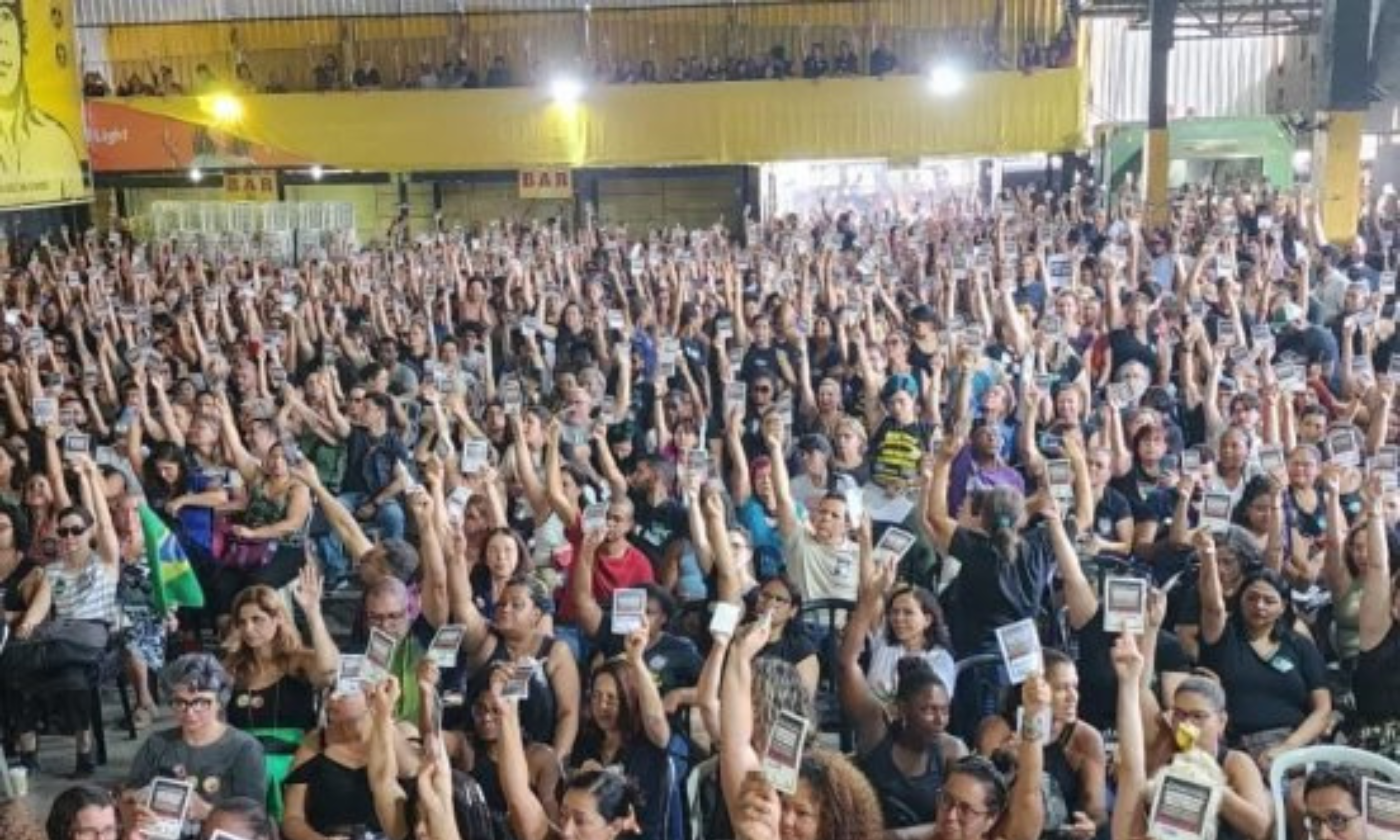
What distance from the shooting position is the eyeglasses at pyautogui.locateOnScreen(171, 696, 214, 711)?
4.86 meters

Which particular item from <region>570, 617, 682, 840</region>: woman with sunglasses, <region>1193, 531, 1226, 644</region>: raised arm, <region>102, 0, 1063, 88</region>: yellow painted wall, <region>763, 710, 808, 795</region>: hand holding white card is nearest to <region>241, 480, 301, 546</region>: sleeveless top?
<region>570, 617, 682, 840</region>: woman with sunglasses

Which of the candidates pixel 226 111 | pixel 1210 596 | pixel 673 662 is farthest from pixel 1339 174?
pixel 226 111

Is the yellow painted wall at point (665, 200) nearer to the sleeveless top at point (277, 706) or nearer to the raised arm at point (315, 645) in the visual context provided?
the raised arm at point (315, 645)

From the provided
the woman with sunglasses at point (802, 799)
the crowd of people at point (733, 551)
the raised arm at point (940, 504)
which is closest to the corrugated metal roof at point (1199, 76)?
the crowd of people at point (733, 551)

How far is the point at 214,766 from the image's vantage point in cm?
487

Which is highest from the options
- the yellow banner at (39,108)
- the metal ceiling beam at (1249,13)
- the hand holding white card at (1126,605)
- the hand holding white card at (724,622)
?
the metal ceiling beam at (1249,13)

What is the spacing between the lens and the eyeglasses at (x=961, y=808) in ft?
13.3

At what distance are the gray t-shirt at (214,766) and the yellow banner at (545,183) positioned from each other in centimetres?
1702

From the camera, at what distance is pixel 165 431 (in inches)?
352

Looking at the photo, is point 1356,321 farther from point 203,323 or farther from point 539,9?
point 539,9

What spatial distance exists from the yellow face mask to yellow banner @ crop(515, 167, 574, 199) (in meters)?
17.7

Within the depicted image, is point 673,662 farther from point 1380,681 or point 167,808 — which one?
point 1380,681

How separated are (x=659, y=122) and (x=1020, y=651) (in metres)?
16.9

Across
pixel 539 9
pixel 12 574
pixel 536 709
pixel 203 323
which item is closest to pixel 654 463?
pixel 536 709
